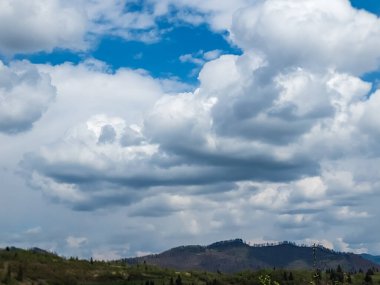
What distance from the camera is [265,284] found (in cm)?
2639

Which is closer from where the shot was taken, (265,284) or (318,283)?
(265,284)

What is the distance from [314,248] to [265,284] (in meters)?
2.97

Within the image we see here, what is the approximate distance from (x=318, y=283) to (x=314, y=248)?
135 inches

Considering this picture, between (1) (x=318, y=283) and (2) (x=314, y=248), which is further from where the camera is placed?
(1) (x=318, y=283)

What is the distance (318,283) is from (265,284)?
4394mm

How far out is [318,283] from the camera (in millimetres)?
29328

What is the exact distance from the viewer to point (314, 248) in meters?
26.9
